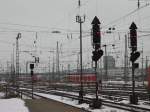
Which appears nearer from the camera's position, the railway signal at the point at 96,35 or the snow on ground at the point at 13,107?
the snow on ground at the point at 13,107

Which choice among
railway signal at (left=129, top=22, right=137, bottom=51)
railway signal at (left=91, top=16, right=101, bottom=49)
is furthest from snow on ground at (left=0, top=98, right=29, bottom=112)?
railway signal at (left=129, top=22, right=137, bottom=51)

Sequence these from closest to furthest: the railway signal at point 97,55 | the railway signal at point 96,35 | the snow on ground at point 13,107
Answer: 1. the snow on ground at point 13,107
2. the railway signal at point 96,35
3. the railway signal at point 97,55

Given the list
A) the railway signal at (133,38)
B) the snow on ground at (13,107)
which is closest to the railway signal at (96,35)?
the railway signal at (133,38)

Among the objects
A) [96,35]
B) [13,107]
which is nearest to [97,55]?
[96,35]

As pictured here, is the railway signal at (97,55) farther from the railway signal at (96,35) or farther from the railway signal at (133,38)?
the railway signal at (133,38)

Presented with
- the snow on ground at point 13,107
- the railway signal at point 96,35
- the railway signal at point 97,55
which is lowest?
the snow on ground at point 13,107

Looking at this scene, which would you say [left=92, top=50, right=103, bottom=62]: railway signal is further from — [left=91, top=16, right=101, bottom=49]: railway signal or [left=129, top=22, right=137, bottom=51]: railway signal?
[left=129, top=22, right=137, bottom=51]: railway signal

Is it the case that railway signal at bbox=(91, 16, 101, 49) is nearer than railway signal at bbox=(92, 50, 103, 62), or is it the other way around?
railway signal at bbox=(91, 16, 101, 49)

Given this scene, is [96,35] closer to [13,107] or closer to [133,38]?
[133,38]

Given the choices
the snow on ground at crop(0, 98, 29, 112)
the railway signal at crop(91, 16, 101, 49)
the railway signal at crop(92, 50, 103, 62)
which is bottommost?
the snow on ground at crop(0, 98, 29, 112)

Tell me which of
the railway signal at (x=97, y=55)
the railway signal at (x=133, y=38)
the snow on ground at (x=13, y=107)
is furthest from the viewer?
the railway signal at (x=133, y=38)

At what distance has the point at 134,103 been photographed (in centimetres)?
2981

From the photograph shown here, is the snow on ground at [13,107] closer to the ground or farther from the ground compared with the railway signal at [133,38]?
closer to the ground

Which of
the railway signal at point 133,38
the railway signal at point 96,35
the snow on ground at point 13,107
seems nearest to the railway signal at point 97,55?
the railway signal at point 96,35
